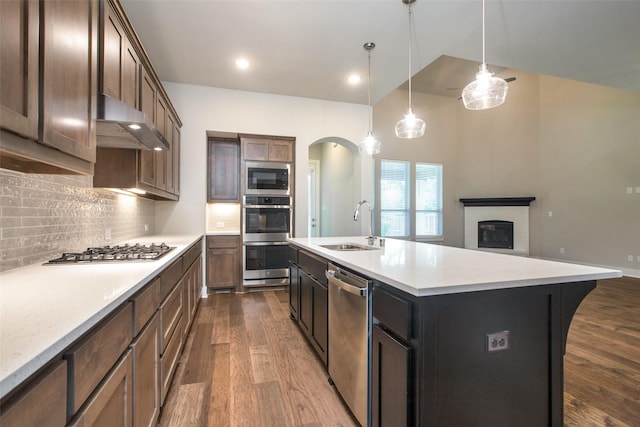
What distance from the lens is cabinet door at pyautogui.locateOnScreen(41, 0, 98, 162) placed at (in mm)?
1022

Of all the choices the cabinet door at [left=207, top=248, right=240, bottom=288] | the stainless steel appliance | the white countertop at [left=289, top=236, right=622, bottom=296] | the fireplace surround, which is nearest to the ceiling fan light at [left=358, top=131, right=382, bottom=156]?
the stainless steel appliance

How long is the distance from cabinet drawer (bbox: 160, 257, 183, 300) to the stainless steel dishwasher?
998 millimetres

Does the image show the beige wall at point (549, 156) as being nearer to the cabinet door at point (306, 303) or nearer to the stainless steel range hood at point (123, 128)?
the cabinet door at point (306, 303)

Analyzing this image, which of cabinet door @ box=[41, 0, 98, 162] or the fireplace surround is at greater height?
cabinet door @ box=[41, 0, 98, 162]

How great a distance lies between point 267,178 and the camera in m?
4.37

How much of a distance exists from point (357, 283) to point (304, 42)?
9.31 ft

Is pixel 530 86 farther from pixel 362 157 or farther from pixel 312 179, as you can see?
pixel 312 179

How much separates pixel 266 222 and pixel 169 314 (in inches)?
102

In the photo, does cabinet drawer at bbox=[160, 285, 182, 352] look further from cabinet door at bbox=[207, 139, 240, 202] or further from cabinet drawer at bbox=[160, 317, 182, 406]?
cabinet door at bbox=[207, 139, 240, 202]

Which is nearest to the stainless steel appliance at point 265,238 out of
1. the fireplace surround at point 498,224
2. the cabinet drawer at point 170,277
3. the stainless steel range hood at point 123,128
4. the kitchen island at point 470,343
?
the cabinet drawer at point 170,277

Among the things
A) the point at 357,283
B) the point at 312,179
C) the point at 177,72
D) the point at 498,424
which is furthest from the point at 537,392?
the point at 312,179

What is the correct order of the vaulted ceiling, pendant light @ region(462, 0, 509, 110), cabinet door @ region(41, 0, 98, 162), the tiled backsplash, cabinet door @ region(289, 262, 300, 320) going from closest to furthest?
cabinet door @ region(41, 0, 98, 162) < the tiled backsplash < pendant light @ region(462, 0, 509, 110) < the vaulted ceiling < cabinet door @ region(289, 262, 300, 320)

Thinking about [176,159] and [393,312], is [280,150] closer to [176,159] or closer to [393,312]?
[176,159]

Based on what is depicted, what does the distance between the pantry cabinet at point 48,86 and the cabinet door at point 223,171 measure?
9.91ft
